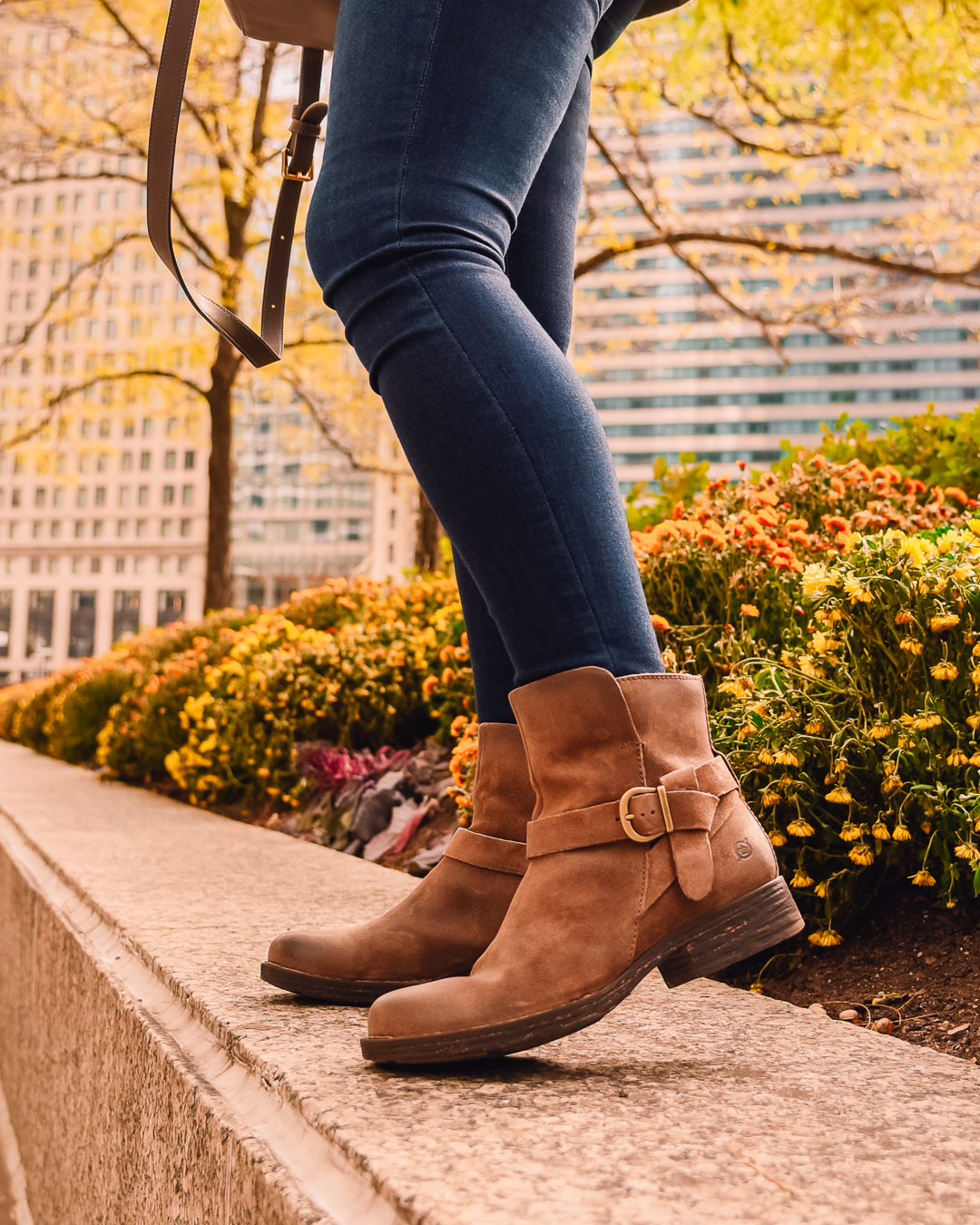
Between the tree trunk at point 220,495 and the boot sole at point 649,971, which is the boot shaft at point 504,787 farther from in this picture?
the tree trunk at point 220,495

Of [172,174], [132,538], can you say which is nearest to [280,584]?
[132,538]

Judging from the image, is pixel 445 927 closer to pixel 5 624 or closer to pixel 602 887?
pixel 602 887

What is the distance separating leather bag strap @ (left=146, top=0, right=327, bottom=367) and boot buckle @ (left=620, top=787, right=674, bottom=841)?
28.1 inches

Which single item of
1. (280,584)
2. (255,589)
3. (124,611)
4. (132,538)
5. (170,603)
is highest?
(132,538)

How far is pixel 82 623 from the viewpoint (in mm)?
99750

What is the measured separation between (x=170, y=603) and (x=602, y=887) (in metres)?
101

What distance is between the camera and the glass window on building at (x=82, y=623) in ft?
325

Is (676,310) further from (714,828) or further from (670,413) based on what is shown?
(714,828)

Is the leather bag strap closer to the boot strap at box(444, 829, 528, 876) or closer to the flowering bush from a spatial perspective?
the boot strap at box(444, 829, 528, 876)

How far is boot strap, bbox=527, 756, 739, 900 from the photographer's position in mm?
984

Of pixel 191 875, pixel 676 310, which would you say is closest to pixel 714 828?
pixel 191 875

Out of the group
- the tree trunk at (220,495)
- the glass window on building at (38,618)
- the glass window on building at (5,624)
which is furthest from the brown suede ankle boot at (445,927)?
the glass window on building at (5,624)

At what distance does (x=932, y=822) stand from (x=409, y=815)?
181 centimetres

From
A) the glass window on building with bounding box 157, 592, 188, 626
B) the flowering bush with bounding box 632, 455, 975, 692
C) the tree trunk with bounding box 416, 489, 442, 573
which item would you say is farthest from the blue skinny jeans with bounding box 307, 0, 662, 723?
the glass window on building with bounding box 157, 592, 188, 626
